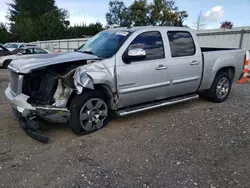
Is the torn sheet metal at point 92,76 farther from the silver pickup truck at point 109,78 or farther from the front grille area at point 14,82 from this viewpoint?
the front grille area at point 14,82

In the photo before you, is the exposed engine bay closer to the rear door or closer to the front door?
the front door

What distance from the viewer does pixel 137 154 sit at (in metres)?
3.49

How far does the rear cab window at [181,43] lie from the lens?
4883mm

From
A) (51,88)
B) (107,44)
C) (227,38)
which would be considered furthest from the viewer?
(227,38)

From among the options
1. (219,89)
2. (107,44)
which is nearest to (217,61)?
(219,89)

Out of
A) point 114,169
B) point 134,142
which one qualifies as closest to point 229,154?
point 134,142

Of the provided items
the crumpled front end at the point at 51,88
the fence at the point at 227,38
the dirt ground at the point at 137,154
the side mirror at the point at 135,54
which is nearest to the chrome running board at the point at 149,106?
the dirt ground at the point at 137,154

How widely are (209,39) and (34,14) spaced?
5228cm

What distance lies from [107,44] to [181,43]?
1659mm

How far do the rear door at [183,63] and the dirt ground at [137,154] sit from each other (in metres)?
0.66

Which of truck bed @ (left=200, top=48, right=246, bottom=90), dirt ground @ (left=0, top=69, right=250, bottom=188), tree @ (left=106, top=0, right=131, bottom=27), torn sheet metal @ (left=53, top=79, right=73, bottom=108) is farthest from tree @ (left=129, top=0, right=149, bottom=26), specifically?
torn sheet metal @ (left=53, top=79, right=73, bottom=108)

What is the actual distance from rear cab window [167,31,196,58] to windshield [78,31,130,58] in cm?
104

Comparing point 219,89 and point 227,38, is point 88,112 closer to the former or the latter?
point 219,89

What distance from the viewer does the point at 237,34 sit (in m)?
10.9
